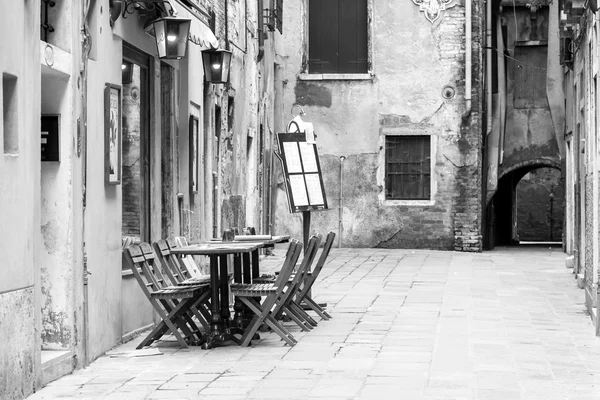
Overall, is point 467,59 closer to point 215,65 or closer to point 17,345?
point 215,65

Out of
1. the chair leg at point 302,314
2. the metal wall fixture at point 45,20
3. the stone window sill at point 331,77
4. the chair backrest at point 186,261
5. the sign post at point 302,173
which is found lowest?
the chair leg at point 302,314

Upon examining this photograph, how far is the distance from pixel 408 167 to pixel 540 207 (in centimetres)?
1076

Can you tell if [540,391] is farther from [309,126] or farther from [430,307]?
[309,126]

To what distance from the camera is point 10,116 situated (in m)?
7.02

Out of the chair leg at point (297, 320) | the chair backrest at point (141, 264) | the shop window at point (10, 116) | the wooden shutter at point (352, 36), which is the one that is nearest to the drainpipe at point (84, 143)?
the chair backrest at point (141, 264)

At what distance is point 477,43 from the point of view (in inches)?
917

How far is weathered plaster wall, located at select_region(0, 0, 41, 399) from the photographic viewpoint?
22.0ft

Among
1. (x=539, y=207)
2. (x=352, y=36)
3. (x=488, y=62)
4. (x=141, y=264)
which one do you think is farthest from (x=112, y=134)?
(x=539, y=207)

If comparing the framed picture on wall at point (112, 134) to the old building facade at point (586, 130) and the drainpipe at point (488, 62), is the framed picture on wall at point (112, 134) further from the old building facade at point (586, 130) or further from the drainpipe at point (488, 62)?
the drainpipe at point (488, 62)

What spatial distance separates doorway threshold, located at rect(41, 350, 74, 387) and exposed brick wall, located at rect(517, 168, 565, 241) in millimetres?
26306

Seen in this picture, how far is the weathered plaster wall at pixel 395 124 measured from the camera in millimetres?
23312

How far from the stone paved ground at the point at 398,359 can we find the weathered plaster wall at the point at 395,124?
8.80 metres

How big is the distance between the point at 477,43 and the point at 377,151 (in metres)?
3.01

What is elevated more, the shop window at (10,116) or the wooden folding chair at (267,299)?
the shop window at (10,116)
